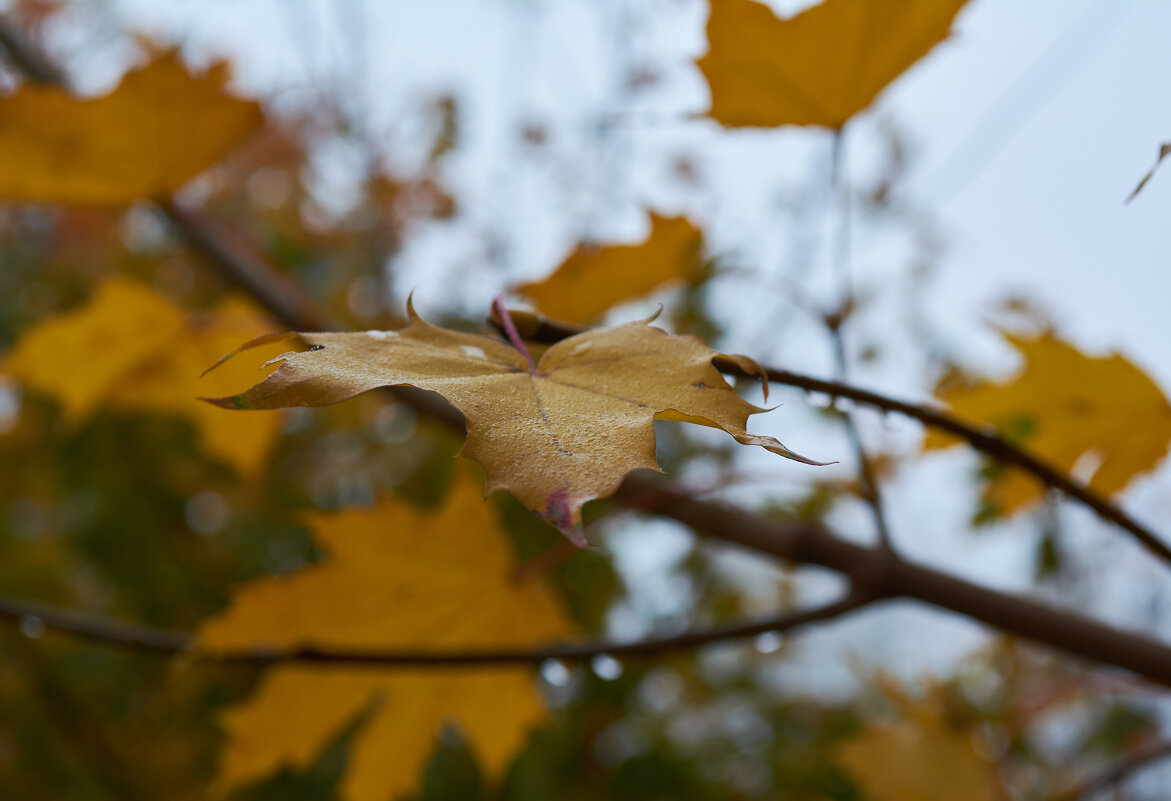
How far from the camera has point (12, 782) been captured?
0.70 meters

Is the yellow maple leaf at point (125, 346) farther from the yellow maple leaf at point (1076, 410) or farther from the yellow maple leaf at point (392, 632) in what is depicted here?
the yellow maple leaf at point (1076, 410)

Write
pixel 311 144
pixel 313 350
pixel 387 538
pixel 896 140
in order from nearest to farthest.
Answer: pixel 313 350
pixel 387 538
pixel 896 140
pixel 311 144

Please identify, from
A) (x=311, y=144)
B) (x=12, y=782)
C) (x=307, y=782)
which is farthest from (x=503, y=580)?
(x=311, y=144)

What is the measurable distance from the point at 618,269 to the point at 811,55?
12 cm

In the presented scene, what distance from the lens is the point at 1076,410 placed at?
12.5 inches

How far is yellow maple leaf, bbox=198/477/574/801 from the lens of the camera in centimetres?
35

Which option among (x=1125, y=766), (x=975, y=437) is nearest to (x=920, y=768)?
(x=1125, y=766)

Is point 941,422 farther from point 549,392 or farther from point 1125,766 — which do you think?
point 1125,766

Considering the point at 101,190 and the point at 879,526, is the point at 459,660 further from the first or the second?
the point at 101,190

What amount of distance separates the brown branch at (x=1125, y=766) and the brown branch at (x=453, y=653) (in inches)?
5.9

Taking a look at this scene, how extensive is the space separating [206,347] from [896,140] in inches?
47.2

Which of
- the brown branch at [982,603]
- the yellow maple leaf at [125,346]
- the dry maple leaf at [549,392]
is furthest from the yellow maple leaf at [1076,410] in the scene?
the yellow maple leaf at [125,346]

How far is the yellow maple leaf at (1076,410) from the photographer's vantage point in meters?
0.31

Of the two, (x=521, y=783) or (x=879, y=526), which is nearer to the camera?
(x=879, y=526)
